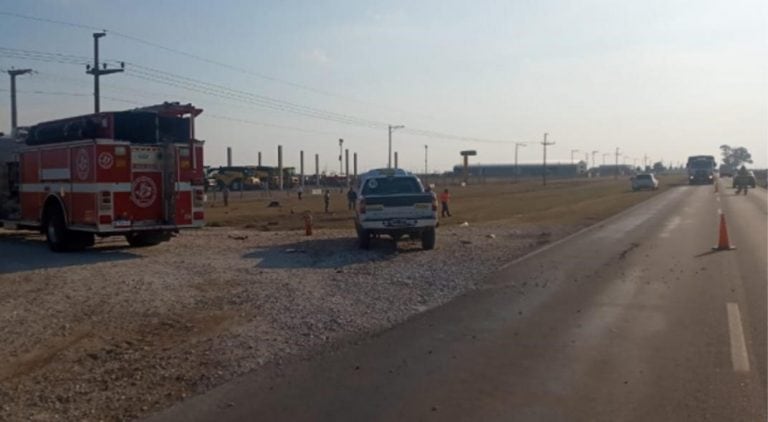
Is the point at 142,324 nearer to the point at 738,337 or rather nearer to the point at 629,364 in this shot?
the point at 629,364

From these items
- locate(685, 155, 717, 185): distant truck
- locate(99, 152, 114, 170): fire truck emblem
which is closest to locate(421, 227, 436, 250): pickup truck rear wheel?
locate(99, 152, 114, 170): fire truck emblem

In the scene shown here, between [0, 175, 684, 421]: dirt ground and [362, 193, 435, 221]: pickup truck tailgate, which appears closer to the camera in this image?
[0, 175, 684, 421]: dirt ground

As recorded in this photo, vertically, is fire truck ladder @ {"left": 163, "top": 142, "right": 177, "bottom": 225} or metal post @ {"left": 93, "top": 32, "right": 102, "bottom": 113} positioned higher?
metal post @ {"left": 93, "top": 32, "right": 102, "bottom": 113}

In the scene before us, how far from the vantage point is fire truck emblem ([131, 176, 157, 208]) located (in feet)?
66.3

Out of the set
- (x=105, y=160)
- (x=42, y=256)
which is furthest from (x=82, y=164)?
(x=42, y=256)

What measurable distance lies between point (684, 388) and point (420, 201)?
1401 cm

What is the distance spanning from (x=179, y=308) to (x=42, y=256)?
873 cm

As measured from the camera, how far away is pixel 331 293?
14414mm

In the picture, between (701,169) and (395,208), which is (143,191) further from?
(701,169)

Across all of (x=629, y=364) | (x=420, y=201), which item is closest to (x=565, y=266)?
(x=420, y=201)

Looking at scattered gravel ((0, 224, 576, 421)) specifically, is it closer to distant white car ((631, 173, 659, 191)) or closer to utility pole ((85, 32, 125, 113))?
utility pole ((85, 32, 125, 113))

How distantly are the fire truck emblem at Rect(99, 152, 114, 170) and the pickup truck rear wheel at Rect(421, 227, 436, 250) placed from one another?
24.4 ft

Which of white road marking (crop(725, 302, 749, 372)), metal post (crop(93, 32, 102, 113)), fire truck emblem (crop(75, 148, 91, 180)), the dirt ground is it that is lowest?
the dirt ground

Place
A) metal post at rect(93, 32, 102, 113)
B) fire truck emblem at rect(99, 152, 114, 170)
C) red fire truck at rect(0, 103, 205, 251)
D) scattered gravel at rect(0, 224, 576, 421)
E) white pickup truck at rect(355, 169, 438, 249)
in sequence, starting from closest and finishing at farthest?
scattered gravel at rect(0, 224, 576, 421)
fire truck emblem at rect(99, 152, 114, 170)
red fire truck at rect(0, 103, 205, 251)
white pickup truck at rect(355, 169, 438, 249)
metal post at rect(93, 32, 102, 113)
